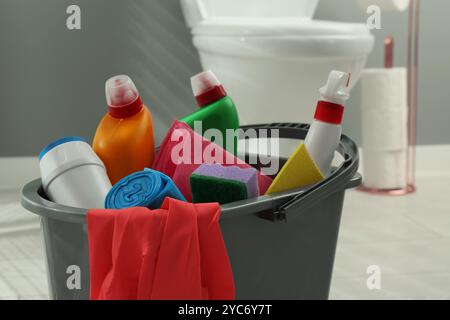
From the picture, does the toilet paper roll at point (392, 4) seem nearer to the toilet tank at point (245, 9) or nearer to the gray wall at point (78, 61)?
the toilet tank at point (245, 9)

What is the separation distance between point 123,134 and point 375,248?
27.8 inches

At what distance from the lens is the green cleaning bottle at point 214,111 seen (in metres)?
0.84

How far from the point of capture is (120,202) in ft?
2.19

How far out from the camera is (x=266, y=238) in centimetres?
70

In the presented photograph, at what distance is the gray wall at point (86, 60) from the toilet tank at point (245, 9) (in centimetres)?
11

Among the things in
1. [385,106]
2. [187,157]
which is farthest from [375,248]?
[187,157]

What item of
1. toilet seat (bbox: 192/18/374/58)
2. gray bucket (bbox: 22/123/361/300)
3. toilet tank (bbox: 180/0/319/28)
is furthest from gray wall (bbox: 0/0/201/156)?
gray bucket (bbox: 22/123/361/300)

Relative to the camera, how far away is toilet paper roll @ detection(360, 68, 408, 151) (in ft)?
5.70

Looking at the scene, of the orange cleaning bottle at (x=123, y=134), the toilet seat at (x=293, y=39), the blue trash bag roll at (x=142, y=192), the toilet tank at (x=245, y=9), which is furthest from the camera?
the toilet tank at (x=245, y=9)

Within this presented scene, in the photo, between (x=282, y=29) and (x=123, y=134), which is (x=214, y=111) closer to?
(x=123, y=134)

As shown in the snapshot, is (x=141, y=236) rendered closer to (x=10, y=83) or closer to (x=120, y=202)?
(x=120, y=202)

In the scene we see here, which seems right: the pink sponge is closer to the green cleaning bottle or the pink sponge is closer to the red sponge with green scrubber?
the red sponge with green scrubber

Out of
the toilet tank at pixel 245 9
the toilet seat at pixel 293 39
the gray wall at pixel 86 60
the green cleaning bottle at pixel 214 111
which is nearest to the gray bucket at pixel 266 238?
the green cleaning bottle at pixel 214 111
